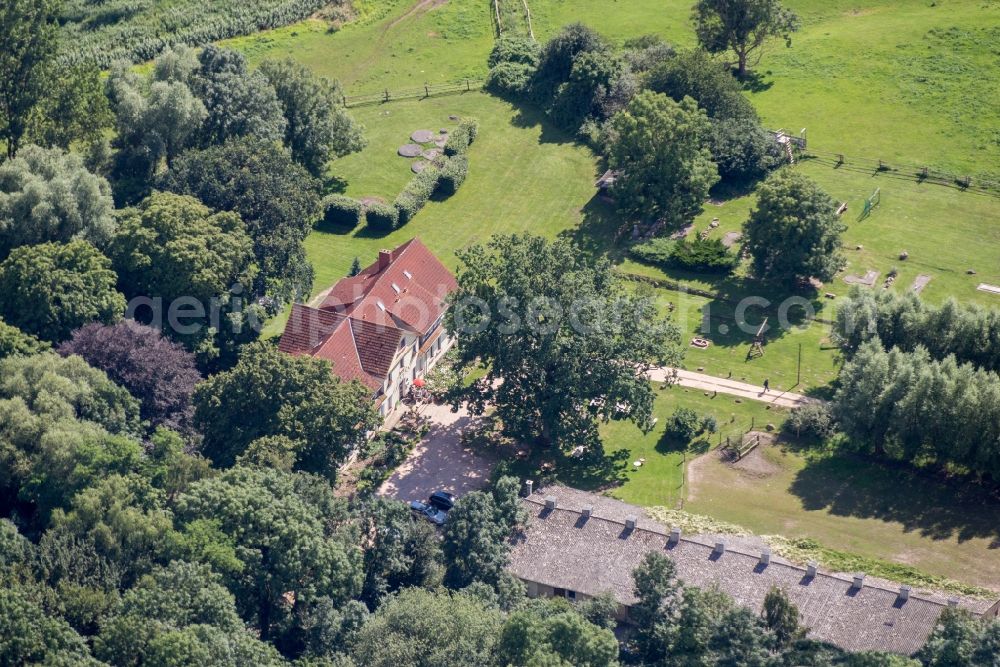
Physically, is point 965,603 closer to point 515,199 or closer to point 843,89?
point 515,199

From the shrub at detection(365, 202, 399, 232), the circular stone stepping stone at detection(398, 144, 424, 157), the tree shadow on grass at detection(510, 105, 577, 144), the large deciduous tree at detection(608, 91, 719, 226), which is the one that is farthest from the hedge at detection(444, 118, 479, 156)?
the large deciduous tree at detection(608, 91, 719, 226)

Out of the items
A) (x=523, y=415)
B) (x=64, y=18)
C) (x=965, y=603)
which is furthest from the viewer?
(x=64, y=18)

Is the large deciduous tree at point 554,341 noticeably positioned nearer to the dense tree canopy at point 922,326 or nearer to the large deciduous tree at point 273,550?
the dense tree canopy at point 922,326

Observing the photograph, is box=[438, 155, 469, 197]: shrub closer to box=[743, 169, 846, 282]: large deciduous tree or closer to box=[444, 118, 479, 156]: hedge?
box=[444, 118, 479, 156]: hedge

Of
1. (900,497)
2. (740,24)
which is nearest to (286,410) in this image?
(900,497)

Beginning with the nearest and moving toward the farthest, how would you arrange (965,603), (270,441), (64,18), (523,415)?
(965,603) → (270,441) → (523,415) → (64,18)

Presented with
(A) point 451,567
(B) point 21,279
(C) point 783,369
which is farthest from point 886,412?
(B) point 21,279
